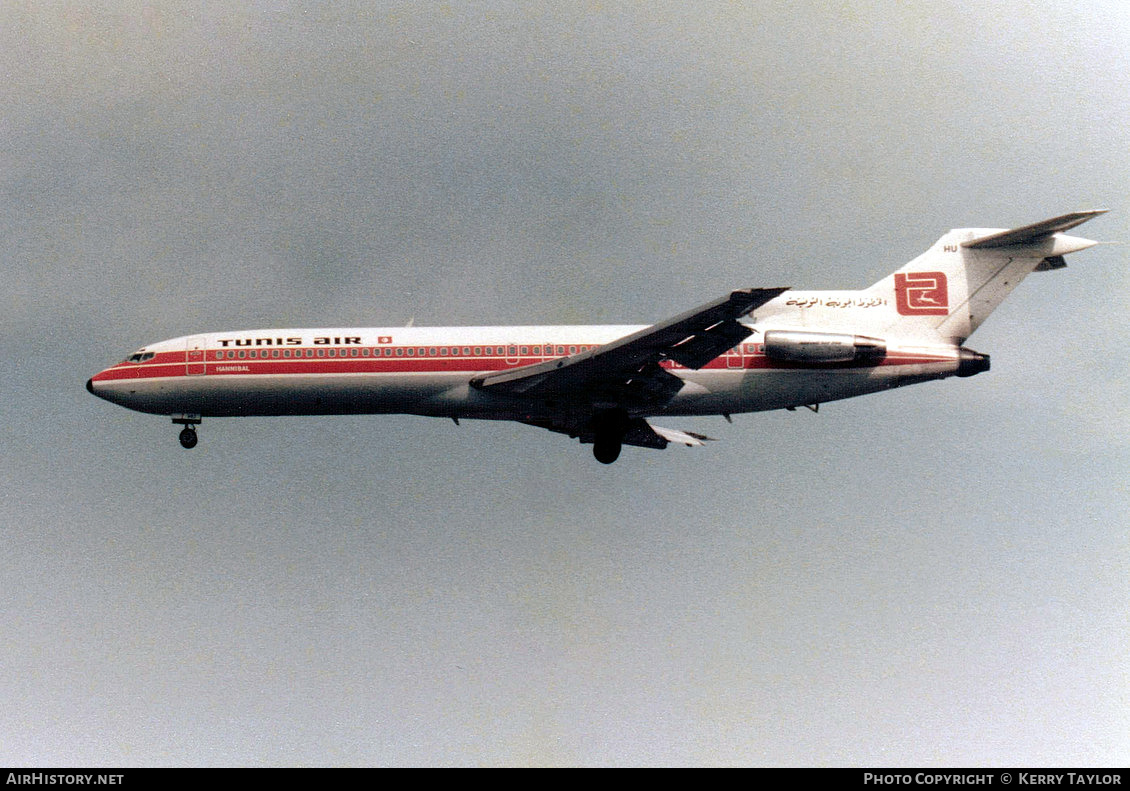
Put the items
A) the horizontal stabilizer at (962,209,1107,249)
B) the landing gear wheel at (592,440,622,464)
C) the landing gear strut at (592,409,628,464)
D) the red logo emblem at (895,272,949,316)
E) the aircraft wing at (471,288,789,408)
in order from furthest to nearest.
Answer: the red logo emblem at (895,272,949,316) < the landing gear wheel at (592,440,622,464) < the landing gear strut at (592,409,628,464) < the horizontal stabilizer at (962,209,1107,249) < the aircraft wing at (471,288,789,408)

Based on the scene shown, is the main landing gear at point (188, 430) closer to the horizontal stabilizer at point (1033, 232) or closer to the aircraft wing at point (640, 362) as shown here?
the aircraft wing at point (640, 362)

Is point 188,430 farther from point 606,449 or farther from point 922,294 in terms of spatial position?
point 922,294

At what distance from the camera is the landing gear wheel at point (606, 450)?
30.9 m

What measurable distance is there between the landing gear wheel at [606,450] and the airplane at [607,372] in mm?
33

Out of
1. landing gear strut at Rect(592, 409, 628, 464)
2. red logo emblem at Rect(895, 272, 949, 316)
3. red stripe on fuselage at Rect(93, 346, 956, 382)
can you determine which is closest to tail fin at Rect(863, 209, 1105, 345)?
red logo emblem at Rect(895, 272, 949, 316)

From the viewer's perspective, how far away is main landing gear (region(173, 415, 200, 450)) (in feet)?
104

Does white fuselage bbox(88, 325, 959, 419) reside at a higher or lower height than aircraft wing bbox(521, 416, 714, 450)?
higher

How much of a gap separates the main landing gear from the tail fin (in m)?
20.5

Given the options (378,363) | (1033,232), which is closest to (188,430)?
(378,363)

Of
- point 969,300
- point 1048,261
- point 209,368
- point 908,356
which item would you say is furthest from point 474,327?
point 1048,261

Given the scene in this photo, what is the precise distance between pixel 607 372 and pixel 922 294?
33.6 ft

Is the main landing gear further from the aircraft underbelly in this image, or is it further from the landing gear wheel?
the landing gear wheel

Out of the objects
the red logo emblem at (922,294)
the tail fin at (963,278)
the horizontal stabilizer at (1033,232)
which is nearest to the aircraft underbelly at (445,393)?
the tail fin at (963,278)

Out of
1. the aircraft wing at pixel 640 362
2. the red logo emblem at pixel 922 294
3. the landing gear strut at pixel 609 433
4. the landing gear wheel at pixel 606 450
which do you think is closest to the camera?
the aircraft wing at pixel 640 362
